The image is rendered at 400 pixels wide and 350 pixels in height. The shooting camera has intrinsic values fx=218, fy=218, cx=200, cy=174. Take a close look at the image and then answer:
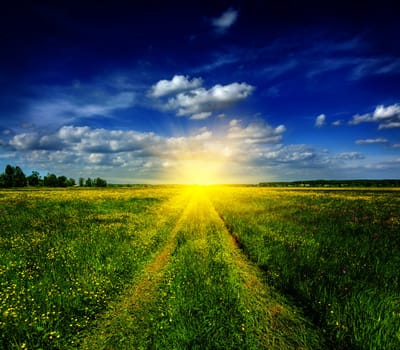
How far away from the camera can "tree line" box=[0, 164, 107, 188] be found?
119562mm

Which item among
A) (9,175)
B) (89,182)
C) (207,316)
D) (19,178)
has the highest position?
(9,175)

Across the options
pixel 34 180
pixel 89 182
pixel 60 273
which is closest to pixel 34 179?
pixel 34 180

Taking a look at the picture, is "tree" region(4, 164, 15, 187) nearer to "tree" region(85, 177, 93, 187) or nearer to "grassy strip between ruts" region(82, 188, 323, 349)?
"tree" region(85, 177, 93, 187)

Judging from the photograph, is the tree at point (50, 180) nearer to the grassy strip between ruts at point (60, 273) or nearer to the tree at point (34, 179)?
the tree at point (34, 179)

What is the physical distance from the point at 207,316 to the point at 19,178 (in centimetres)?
15863

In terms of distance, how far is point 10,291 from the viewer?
5879 mm

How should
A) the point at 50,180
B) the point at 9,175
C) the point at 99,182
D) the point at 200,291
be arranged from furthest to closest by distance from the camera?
the point at 99,182, the point at 50,180, the point at 9,175, the point at 200,291

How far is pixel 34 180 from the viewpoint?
463 feet

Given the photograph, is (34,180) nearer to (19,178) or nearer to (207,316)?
(19,178)

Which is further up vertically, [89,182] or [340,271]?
[89,182]

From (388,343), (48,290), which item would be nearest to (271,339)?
(388,343)

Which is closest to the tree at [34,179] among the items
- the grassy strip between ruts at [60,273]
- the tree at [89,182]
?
the tree at [89,182]

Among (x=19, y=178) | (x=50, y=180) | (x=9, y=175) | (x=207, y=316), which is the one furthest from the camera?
(x=50, y=180)

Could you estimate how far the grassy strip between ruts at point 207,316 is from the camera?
403 cm
